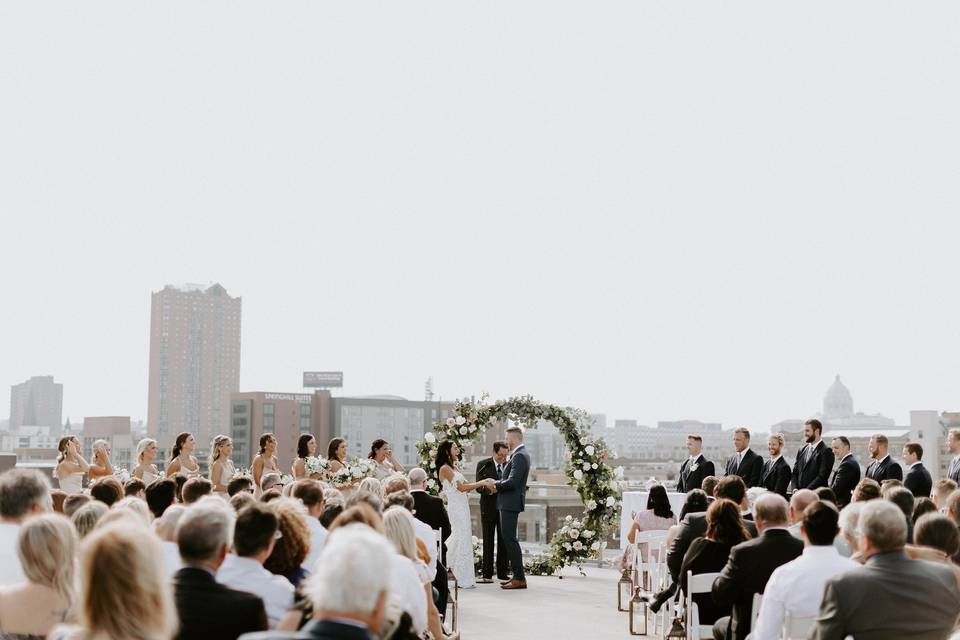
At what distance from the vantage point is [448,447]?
1148cm

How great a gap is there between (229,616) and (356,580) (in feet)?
3.60

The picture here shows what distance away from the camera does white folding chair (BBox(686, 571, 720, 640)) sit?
5973mm

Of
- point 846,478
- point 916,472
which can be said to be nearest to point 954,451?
point 916,472

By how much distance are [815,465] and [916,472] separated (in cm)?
112

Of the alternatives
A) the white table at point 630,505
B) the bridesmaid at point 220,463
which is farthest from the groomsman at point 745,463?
the bridesmaid at point 220,463

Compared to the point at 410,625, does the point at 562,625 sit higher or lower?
lower

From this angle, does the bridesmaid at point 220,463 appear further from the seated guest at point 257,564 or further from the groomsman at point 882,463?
the groomsman at point 882,463

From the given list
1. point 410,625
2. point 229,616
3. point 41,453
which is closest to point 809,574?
point 410,625

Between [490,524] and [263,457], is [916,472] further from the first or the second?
[263,457]

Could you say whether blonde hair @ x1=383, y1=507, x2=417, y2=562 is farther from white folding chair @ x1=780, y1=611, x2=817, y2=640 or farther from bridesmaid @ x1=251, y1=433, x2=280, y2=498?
bridesmaid @ x1=251, y1=433, x2=280, y2=498

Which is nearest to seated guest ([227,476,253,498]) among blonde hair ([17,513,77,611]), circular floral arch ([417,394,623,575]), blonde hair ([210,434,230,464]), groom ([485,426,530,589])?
blonde hair ([210,434,230,464])

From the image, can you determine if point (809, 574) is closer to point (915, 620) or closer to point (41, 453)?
point (915, 620)

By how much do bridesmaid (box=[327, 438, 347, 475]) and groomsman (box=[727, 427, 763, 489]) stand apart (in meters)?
4.25

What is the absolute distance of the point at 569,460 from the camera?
13141 mm
